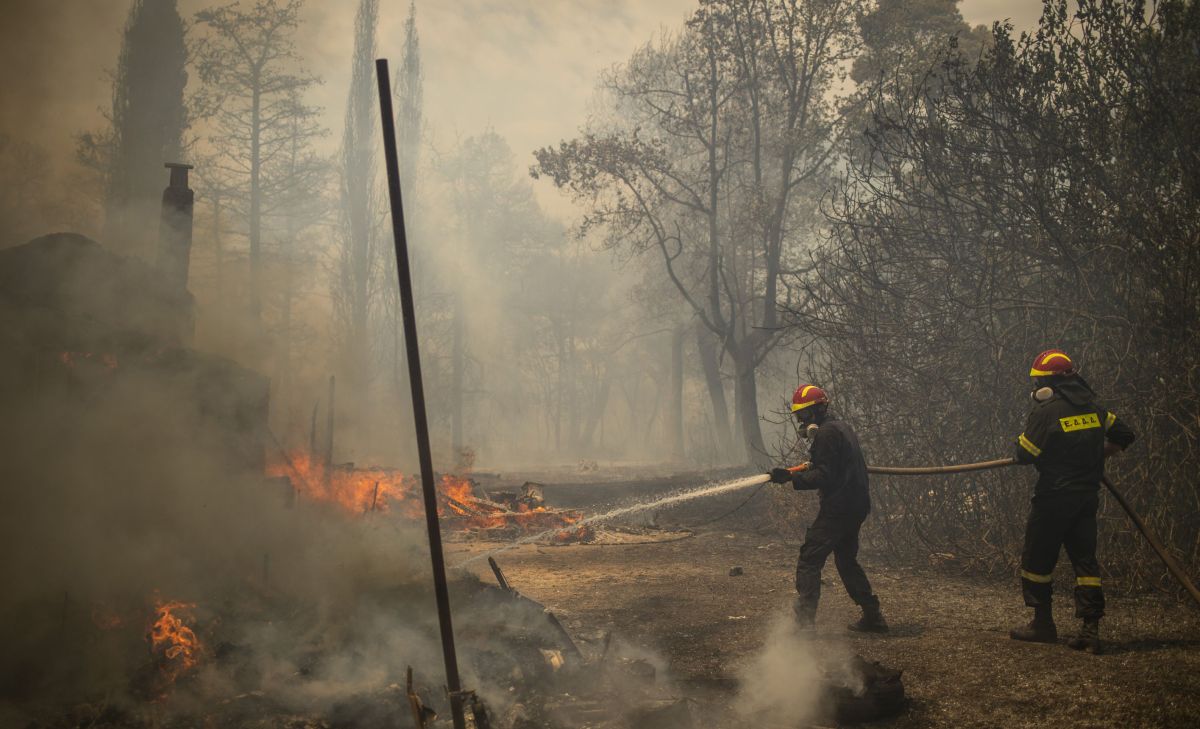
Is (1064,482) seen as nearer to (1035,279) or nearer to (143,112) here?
(1035,279)

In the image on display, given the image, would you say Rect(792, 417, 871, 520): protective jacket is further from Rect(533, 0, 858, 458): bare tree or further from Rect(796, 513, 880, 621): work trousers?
Rect(533, 0, 858, 458): bare tree

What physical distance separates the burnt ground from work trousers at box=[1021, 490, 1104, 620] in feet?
1.46

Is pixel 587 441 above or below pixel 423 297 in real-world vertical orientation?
below

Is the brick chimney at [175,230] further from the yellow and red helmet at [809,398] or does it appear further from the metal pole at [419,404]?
the metal pole at [419,404]

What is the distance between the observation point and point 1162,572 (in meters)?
7.46

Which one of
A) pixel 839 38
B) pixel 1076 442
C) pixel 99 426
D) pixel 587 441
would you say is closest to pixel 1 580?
pixel 99 426

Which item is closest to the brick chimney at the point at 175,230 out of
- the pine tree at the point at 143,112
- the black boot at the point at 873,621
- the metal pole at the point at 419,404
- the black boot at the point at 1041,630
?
the metal pole at the point at 419,404

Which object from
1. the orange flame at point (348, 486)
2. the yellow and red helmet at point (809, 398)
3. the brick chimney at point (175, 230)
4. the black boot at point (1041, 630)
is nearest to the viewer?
the black boot at point (1041, 630)

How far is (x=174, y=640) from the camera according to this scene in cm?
569

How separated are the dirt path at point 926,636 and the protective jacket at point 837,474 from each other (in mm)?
1128

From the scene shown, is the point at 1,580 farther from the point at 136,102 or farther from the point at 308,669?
the point at 136,102

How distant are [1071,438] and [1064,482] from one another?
0.35 m

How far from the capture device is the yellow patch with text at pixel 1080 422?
20.6 feet

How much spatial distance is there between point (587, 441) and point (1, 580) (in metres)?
44.6
